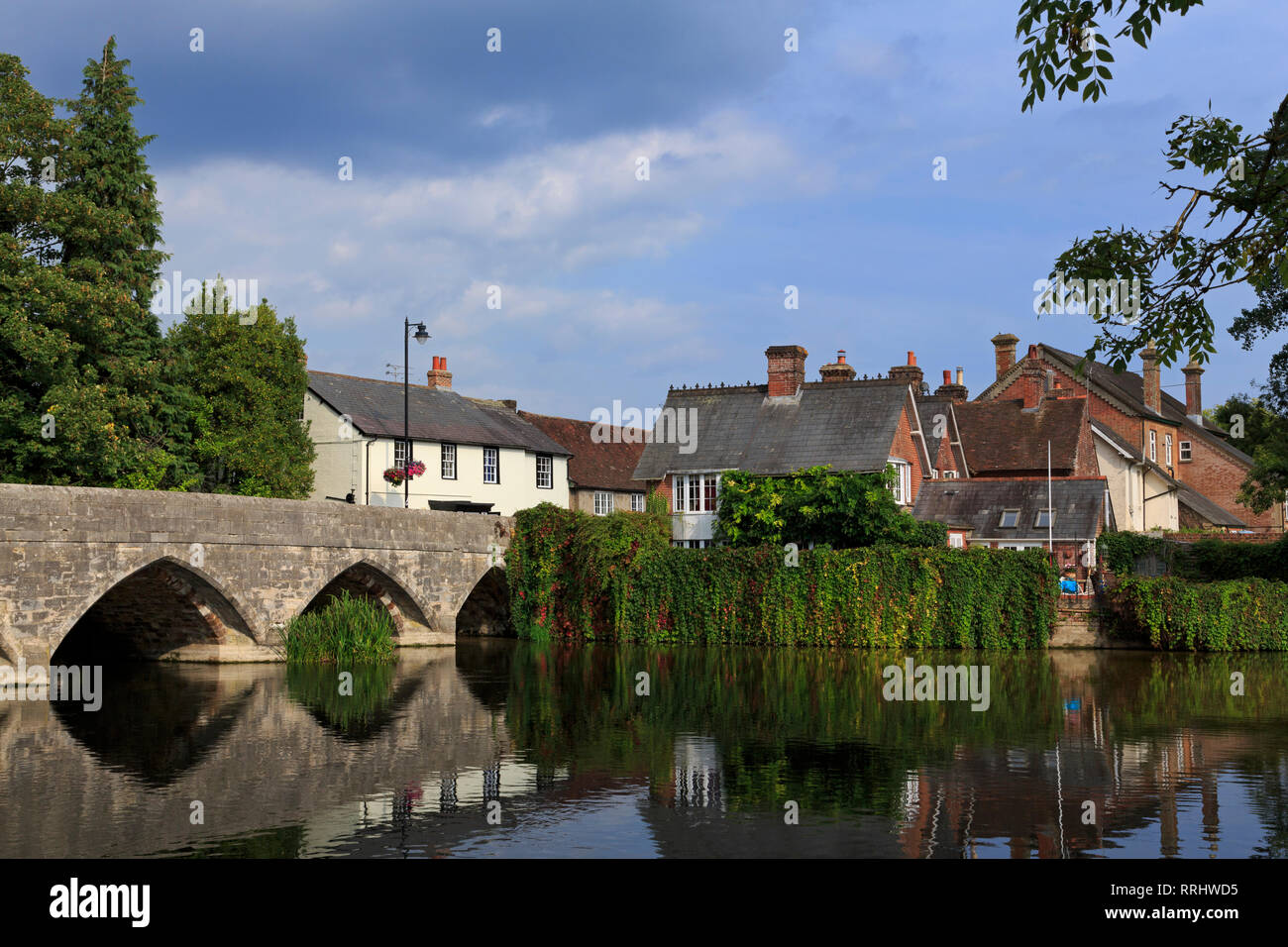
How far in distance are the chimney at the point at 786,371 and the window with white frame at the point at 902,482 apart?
16.4ft

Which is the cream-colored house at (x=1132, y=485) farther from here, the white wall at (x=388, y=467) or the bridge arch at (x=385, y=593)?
the bridge arch at (x=385, y=593)

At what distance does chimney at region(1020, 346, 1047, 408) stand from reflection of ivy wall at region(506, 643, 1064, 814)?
24.4m

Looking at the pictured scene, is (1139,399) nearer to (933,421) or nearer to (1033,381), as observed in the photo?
(1033,381)

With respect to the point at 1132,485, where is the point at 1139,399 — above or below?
above

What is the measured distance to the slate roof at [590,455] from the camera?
5531 centimetres

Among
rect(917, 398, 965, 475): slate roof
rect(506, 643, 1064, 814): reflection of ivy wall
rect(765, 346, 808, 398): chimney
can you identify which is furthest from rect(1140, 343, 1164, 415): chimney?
rect(506, 643, 1064, 814): reflection of ivy wall

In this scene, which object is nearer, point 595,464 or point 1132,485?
point 1132,485

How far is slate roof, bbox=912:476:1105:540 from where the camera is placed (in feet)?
138

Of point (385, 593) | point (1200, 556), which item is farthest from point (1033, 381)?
point (385, 593)

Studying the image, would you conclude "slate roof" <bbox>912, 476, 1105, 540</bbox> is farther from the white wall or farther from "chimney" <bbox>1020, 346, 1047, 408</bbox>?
the white wall

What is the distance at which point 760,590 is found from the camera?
117 feet

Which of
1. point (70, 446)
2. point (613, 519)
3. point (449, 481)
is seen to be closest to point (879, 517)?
point (613, 519)

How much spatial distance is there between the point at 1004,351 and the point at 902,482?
1791 cm

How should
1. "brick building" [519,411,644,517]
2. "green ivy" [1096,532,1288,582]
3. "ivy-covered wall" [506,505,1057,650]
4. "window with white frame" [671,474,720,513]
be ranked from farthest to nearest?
"brick building" [519,411,644,517], "window with white frame" [671,474,720,513], "green ivy" [1096,532,1288,582], "ivy-covered wall" [506,505,1057,650]
